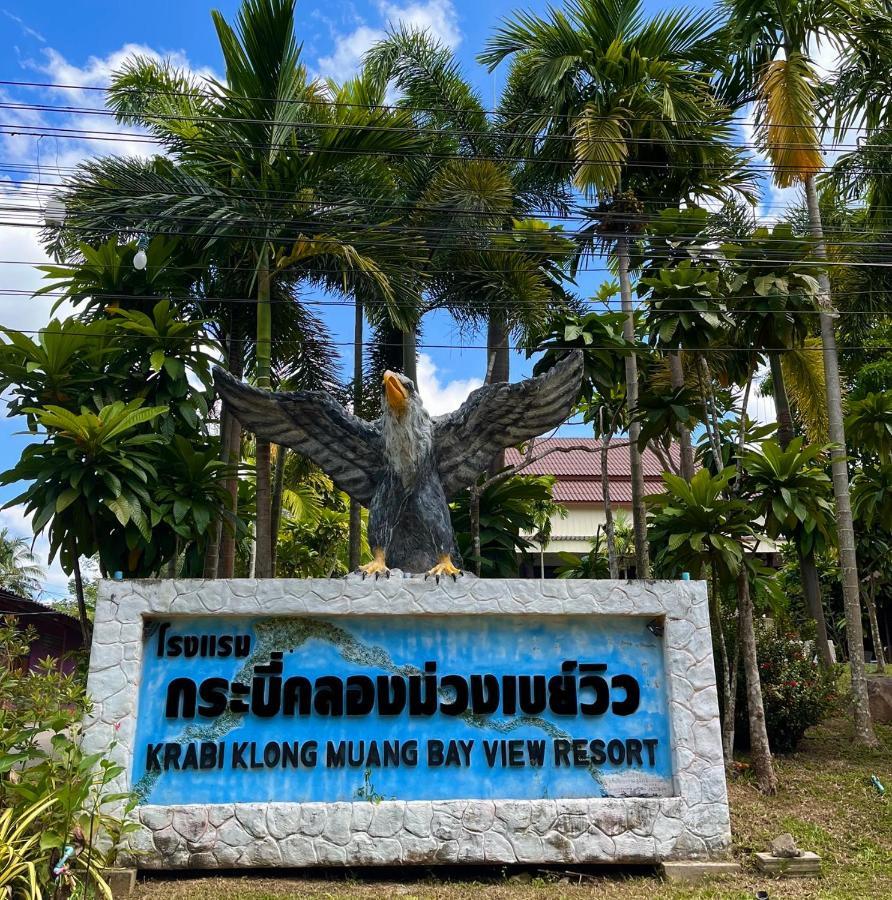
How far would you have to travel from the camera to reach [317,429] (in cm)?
717

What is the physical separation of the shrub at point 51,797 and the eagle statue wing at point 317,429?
2.37 m

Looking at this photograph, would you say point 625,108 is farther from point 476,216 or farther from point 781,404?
point 781,404

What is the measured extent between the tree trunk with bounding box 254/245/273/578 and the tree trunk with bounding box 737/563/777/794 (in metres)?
5.45

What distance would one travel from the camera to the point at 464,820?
239 inches

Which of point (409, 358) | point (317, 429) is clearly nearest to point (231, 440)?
point (409, 358)

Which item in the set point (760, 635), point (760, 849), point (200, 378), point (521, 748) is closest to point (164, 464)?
point (200, 378)

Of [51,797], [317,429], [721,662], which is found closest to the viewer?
[51,797]

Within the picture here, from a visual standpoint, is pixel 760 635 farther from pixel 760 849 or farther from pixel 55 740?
pixel 55 740

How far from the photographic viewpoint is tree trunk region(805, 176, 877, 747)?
1020 cm

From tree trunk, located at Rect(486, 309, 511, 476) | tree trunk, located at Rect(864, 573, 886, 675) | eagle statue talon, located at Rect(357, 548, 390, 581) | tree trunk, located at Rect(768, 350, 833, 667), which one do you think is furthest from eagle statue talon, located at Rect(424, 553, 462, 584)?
tree trunk, located at Rect(864, 573, 886, 675)

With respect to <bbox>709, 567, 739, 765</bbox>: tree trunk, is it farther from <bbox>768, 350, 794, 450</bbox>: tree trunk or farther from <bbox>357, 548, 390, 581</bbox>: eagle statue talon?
<bbox>357, 548, 390, 581</bbox>: eagle statue talon

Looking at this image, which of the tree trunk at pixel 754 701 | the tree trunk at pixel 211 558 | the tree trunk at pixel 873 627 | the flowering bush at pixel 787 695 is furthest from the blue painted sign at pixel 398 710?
the tree trunk at pixel 873 627

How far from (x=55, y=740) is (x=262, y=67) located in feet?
26.5

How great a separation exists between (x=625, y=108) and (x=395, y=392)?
25.8ft
